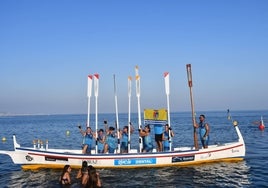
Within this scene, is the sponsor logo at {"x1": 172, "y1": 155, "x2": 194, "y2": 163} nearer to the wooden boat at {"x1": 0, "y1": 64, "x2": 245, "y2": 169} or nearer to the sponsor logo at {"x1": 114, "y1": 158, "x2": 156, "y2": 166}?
the wooden boat at {"x1": 0, "y1": 64, "x2": 245, "y2": 169}

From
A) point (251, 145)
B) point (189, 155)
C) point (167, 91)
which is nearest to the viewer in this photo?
point (189, 155)

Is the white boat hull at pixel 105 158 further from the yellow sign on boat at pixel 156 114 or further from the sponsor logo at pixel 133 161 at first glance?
the yellow sign on boat at pixel 156 114

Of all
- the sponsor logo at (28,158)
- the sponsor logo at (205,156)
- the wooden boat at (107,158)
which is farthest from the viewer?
the sponsor logo at (205,156)

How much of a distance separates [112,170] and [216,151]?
749cm

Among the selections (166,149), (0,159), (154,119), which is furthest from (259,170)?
(0,159)

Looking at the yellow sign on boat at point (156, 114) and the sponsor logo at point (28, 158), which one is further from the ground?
the yellow sign on boat at point (156, 114)

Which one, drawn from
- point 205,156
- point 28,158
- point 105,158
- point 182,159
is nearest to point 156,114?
point 182,159

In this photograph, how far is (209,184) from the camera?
17781mm

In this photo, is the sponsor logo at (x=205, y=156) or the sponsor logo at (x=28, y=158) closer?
the sponsor logo at (x=28, y=158)

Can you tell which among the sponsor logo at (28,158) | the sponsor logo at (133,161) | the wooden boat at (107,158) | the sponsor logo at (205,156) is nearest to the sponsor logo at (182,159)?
the wooden boat at (107,158)

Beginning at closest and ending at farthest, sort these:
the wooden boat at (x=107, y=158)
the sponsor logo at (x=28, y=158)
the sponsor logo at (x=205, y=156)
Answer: the wooden boat at (x=107, y=158)
the sponsor logo at (x=28, y=158)
the sponsor logo at (x=205, y=156)

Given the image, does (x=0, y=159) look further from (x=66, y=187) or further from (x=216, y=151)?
(x=216, y=151)

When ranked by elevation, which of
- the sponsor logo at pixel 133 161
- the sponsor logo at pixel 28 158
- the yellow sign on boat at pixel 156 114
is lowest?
the sponsor logo at pixel 133 161

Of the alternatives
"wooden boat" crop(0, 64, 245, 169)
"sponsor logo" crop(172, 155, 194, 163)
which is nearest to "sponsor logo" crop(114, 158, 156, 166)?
"wooden boat" crop(0, 64, 245, 169)
